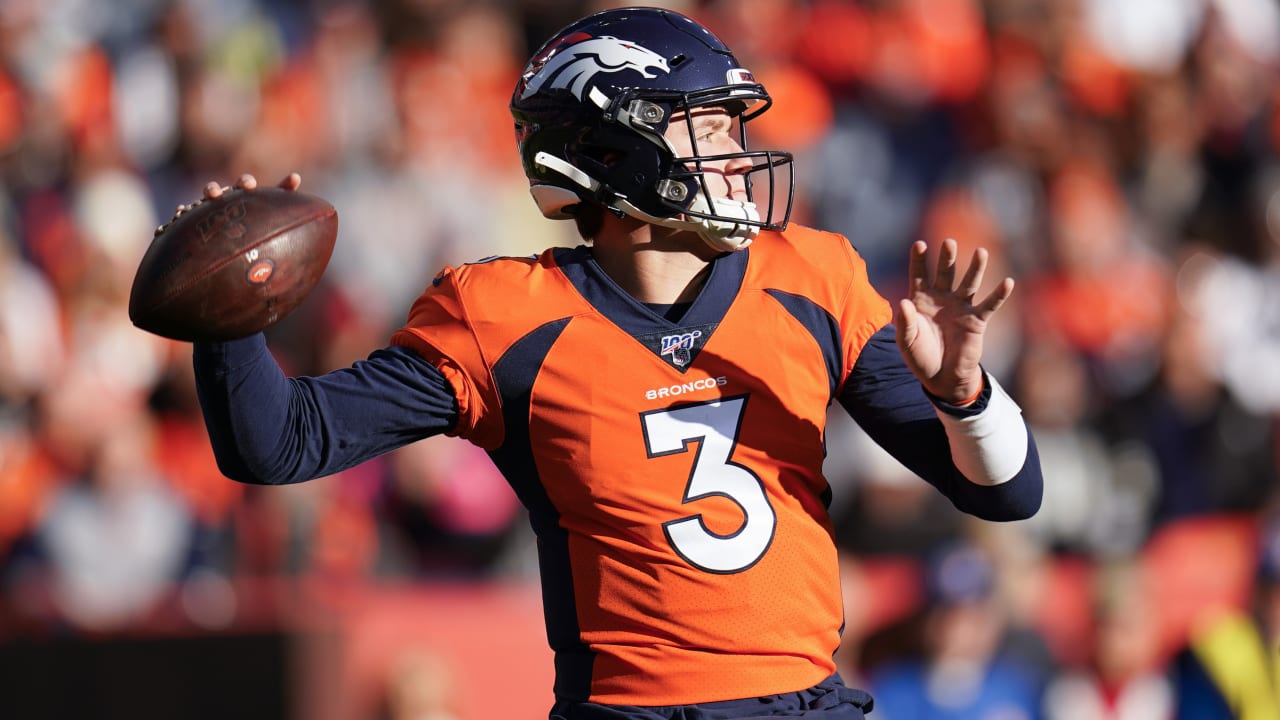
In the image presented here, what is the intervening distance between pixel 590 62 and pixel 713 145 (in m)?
0.28

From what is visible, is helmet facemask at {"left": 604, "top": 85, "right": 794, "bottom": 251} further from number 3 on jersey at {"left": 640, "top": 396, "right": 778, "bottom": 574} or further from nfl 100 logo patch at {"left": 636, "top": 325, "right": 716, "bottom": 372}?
number 3 on jersey at {"left": 640, "top": 396, "right": 778, "bottom": 574}

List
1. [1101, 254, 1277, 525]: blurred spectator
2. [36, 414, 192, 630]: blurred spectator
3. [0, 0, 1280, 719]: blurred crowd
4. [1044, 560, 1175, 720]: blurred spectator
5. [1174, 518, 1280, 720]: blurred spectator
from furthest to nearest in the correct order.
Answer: [1101, 254, 1277, 525]: blurred spectator
[36, 414, 192, 630]: blurred spectator
[0, 0, 1280, 719]: blurred crowd
[1044, 560, 1175, 720]: blurred spectator
[1174, 518, 1280, 720]: blurred spectator

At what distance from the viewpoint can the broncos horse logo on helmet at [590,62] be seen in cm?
308

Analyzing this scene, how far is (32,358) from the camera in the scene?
287 inches

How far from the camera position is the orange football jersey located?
2883 mm

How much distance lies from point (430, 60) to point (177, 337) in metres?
5.84

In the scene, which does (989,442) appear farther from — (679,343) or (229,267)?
(229,267)

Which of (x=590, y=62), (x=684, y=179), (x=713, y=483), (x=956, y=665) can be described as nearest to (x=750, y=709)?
(x=713, y=483)

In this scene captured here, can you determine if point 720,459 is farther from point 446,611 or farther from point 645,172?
point 446,611

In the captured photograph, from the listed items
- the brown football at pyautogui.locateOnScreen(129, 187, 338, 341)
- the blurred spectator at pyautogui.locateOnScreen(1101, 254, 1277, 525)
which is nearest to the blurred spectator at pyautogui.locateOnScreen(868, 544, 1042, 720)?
the blurred spectator at pyautogui.locateOnScreen(1101, 254, 1277, 525)

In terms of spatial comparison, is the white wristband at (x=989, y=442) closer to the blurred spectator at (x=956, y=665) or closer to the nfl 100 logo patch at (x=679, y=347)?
the nfl 100 logo patch at (x=679, y=347)

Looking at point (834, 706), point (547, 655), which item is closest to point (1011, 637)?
point (547, 655)

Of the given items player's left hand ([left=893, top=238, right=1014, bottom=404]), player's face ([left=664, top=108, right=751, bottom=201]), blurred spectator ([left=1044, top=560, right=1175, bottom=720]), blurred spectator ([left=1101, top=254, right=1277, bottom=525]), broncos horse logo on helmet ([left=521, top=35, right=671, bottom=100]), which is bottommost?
blurred spectator ([left=1044, top=560, right=1175, bottom=720])

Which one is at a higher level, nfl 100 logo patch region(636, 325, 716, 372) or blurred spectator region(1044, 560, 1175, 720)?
Answer: nfl 100 logo patch region(636, 325, 716, 372)
